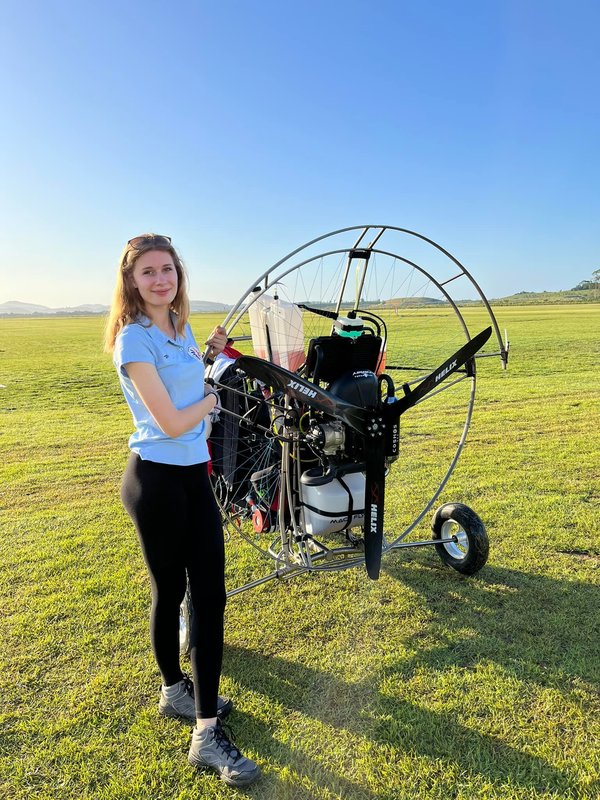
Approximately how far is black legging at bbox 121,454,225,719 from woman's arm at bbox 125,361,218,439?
0.87ft

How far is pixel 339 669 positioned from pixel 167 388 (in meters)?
1.99

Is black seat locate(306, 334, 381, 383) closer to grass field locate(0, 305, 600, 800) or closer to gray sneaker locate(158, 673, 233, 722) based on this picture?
grass field locate(0, 305, 600, 800)

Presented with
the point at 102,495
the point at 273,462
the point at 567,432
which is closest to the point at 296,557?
the point at 273,462

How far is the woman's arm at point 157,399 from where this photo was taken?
2279 mm

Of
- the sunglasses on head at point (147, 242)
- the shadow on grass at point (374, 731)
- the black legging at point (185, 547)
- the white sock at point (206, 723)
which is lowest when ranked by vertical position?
the shadow on grass at point (374, 731)

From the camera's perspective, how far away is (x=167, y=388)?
96.3 inches

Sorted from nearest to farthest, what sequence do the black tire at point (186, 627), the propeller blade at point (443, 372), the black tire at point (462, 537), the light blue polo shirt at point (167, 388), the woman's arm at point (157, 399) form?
the woman's arm at point (157, 399)
the light blue polo shirt at point (167, 388)
the propeller blade at point (443, 372)
the black tire at point (186, 627)
the black tire at point (462, 537)

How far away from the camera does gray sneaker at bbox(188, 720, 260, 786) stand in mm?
2432

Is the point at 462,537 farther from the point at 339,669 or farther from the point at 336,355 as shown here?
the point at 336,355

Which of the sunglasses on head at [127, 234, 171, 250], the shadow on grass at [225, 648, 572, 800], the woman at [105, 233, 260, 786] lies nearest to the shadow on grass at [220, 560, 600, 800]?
the shadow on grass at [225, 648, 572, 800]

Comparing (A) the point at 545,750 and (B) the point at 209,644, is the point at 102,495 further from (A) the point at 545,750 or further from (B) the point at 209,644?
(A) the point at 545,750

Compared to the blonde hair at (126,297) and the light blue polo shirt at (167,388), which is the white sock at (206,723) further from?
the blonde hair at (126,297)

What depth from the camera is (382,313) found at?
465cm

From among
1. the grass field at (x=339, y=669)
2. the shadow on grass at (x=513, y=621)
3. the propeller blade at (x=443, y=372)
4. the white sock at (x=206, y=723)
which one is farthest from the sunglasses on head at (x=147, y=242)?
the shadow on grass at (x=513, y=621)
